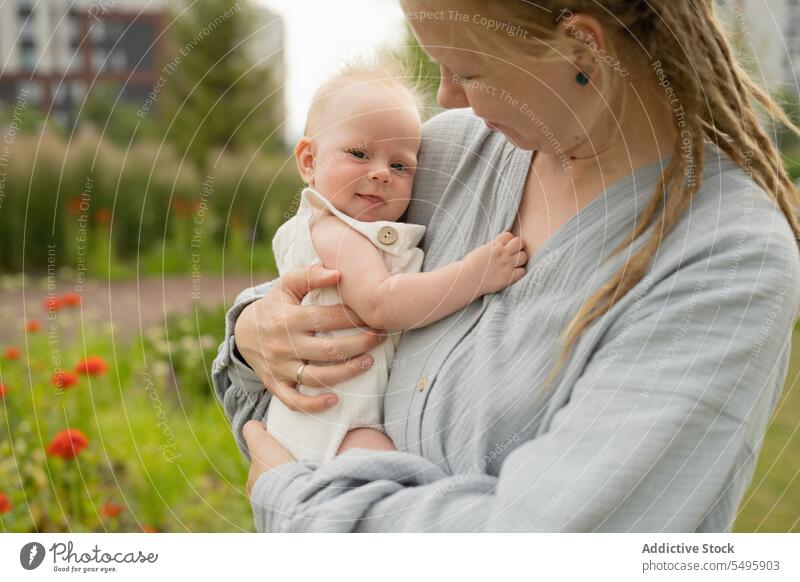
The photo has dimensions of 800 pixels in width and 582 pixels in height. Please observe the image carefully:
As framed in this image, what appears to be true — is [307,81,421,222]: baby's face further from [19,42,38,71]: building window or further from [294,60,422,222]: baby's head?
[19,42,38,71]: building window

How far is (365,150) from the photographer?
2.71 ft

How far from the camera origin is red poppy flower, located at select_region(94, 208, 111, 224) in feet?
7.54

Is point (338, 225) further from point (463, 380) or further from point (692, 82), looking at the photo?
point (692, 82)

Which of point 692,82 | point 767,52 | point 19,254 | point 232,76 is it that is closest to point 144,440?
point 19,254

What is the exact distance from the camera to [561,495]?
65 centimetres

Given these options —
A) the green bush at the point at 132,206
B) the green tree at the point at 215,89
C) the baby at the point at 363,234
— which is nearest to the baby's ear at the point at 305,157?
the baby at the point at 363,234

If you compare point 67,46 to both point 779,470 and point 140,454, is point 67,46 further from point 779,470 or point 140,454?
point 779,470

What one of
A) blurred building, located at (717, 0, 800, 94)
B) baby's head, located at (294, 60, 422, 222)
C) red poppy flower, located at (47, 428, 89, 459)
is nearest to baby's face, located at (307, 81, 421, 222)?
baby's head, located at (294, 60, 422, 222)

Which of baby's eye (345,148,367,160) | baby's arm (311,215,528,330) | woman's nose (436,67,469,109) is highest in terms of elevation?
woman's nose (436,67,469,109)

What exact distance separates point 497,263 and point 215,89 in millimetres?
2557

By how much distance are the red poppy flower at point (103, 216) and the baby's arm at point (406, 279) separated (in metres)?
1.63

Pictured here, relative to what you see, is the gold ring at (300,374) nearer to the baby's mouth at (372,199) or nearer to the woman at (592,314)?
the woman at (592,314)

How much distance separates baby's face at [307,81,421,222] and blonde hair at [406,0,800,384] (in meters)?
0.15
